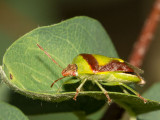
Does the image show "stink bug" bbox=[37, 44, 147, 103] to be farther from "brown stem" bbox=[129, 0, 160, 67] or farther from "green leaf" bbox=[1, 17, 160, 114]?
"brown stem" bbox=[129, 0, 160, 67]

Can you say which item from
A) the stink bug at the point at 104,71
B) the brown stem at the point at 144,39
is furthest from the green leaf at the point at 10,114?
the brown stem at the point at 144,39

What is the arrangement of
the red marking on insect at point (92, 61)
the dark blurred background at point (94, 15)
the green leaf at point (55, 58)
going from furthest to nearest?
the dark blurred background at point (94, 15), the red marking on insect at point (92, 61), the green leaf at point (55, 58)

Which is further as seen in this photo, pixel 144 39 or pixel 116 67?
pixel 144 39

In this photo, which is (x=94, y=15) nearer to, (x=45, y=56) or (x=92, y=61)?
(x=92, y=61)

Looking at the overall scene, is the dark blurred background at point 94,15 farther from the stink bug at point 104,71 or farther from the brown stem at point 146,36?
the stink bug at point 104,71

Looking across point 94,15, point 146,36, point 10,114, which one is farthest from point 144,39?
point 94,15

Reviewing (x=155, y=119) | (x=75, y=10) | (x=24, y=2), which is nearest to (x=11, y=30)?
(x=24, y=2)

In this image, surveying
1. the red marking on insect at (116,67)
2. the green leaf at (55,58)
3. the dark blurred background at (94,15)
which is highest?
the green leaf at (55,58)

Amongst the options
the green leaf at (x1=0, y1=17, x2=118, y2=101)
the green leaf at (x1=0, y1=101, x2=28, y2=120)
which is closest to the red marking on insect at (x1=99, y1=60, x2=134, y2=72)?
the green leaf at (x1=0, y1=17, x2=118, y2=101)
